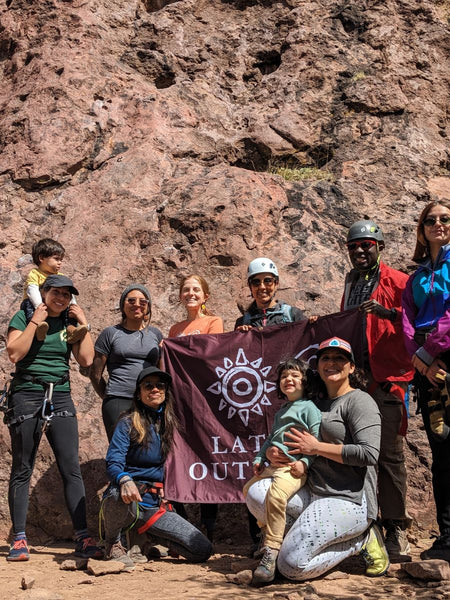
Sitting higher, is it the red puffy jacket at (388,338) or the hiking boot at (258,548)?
the red puffy jacket at (388,338)

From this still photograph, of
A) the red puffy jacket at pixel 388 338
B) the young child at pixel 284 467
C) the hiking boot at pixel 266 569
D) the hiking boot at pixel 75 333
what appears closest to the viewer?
the hiking boot at pixel 266 569

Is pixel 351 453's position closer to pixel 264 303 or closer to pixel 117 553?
pixel 264 303

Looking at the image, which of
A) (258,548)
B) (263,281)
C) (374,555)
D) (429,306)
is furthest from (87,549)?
(429,306)

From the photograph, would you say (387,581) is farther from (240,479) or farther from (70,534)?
(70,534)

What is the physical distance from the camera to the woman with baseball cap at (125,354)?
5977mm

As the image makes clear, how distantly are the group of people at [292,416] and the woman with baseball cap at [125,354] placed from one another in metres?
0.01

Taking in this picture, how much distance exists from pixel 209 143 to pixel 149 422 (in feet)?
16.5

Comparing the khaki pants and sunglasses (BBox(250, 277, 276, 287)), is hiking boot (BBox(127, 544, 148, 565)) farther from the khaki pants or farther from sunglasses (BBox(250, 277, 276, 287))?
sunglasses (BBox(250, 277, 276, 287))

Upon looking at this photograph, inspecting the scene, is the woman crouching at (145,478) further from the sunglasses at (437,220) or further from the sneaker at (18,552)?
the sunglasses at (437,220)

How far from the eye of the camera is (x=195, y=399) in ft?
20.4

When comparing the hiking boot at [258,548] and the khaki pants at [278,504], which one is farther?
the hiking boot at [258,548]

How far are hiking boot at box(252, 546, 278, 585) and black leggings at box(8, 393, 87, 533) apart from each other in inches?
67.0

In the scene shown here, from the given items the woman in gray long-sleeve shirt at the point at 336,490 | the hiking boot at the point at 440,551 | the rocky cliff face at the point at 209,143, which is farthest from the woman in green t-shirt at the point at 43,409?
the hiking boot at the point at 440,551

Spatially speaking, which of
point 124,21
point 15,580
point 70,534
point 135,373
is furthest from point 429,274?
point 124,21
